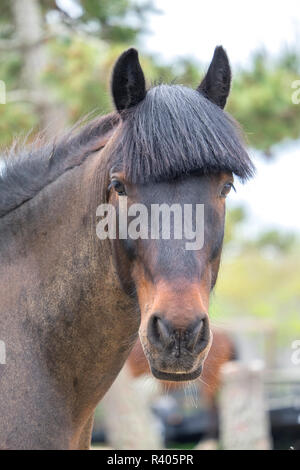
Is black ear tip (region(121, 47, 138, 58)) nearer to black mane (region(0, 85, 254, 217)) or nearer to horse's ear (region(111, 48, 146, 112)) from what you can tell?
horse's ear (region(111, 48, 146, 112))

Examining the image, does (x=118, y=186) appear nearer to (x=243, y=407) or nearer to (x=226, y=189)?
(x=226, y=189)

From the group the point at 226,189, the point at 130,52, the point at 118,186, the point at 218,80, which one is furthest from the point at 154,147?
the point at 218,80

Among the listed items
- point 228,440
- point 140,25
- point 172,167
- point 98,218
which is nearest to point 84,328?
point 98,218

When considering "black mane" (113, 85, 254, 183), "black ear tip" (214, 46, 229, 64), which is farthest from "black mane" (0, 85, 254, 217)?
"black ear tip" (214, 46, 229, 64)

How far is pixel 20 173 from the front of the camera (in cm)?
351

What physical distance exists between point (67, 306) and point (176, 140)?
1009 mm

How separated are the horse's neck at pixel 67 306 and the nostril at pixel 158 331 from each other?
454 mm

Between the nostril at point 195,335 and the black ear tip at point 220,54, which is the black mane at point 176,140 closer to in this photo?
the black ear tip at point 220,54

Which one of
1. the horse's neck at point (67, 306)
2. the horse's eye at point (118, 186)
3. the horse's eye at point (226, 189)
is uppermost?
the horse's eye at point (118, 186)

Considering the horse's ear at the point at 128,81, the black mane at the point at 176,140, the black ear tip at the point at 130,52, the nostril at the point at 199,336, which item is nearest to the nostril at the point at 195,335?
the nostril at the point at 199,336

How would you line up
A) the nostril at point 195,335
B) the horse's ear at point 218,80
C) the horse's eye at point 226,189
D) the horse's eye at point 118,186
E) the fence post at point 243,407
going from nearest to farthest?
the nostril at point 195,335
the horse's eye at point 118,186
the horse's eye at point 226,189
the horse's ear at point 218,80
the fence post at point 243,407

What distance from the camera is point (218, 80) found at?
3.42m

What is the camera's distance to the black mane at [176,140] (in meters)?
2.91

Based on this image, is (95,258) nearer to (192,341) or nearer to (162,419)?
(192,341)
